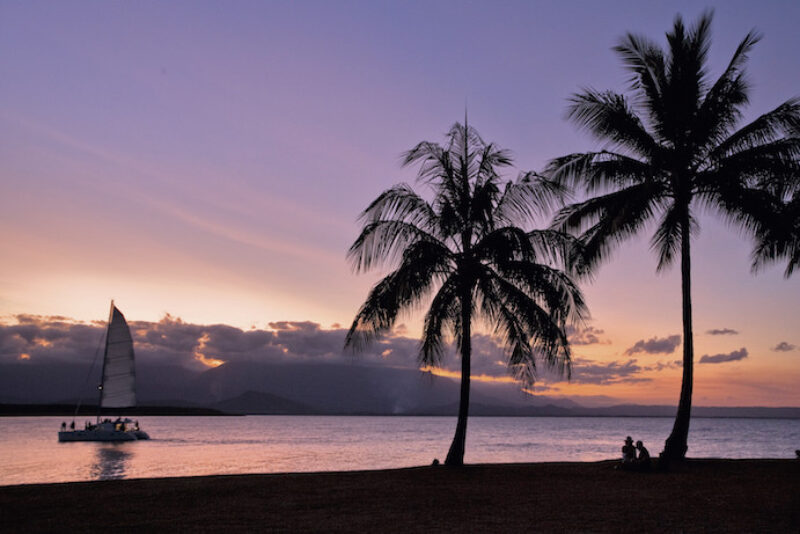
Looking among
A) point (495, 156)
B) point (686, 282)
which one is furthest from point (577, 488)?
point (495, 156)

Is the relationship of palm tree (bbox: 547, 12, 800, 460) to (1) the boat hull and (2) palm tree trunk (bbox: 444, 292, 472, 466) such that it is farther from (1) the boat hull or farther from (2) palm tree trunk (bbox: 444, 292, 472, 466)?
(1) the boat hull

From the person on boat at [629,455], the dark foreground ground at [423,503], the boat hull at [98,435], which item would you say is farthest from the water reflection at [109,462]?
the person on boat at [629,455]

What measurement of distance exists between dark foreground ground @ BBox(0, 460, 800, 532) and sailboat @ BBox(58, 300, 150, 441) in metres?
56.8

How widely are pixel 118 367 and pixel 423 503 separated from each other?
211ft

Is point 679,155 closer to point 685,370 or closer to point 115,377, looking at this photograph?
point 685,370

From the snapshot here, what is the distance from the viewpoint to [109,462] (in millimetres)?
49625

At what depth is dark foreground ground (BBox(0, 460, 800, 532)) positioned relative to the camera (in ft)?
31.2

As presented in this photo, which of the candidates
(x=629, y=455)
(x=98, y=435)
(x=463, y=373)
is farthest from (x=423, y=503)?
(x=98, y=435)

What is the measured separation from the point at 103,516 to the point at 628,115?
16.9 metres

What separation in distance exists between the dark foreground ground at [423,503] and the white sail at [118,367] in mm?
56581

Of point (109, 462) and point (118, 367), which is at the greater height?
point (118, 367)

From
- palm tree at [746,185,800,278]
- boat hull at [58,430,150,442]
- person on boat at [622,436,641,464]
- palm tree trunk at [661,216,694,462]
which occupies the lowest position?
boat hull at [58,430,150,442]

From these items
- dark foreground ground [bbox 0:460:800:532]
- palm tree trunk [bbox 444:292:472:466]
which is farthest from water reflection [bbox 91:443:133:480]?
dark foreground ground [bbox 0:460:800:532]

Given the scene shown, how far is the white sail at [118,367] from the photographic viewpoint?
6612 cm
